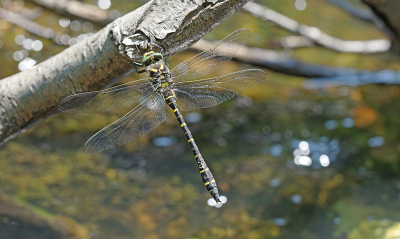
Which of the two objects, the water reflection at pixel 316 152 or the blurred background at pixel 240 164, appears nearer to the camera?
the blurred background at pixel 240 164

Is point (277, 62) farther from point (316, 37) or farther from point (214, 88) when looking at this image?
point (214, 88)

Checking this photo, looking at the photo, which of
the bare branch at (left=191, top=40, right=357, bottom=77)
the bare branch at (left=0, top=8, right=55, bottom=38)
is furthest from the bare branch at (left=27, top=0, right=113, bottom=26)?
the bare branch at (left=191, top=40, right=357, bottom=77)

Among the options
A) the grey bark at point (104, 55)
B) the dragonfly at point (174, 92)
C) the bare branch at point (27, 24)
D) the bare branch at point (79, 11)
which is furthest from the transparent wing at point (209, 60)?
the bare branch at point (27, 24)

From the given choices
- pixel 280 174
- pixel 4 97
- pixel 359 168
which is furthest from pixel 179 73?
pixel 359 168

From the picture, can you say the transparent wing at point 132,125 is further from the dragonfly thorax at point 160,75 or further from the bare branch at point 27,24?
the bare branch at point 27,24

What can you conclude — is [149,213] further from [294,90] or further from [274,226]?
[294,90]
